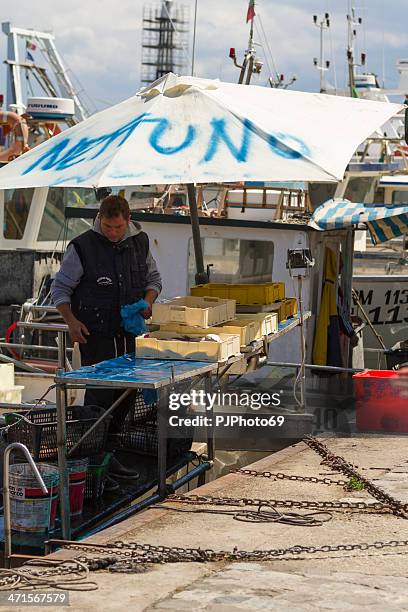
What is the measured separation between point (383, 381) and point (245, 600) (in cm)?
477

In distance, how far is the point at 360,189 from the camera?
83.8 ft

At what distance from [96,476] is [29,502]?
71 cm

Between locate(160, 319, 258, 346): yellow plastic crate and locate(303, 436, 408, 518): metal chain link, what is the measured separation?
1087 mm

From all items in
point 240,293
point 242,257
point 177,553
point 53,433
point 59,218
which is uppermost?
point 59,218

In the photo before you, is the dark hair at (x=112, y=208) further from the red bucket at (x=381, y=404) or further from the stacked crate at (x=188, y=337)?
the red bucket at (x=381, y=404)

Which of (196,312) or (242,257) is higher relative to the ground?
(242,257)

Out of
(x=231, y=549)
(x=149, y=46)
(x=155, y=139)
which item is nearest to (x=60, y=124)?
(x=155, y=139)

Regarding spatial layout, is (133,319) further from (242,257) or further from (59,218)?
(59,218)

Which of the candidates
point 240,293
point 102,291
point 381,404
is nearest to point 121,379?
point 102,291

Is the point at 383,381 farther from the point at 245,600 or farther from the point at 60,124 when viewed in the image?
the point at 60,124

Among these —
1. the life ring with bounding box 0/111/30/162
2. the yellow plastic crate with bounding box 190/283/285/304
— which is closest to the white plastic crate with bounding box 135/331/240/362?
the yellow plastic crate with bounding box 190/283/285/304

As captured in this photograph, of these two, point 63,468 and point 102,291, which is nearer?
point 63,468

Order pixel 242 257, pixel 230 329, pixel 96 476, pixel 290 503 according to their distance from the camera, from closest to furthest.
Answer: pixel 290 503 < pixel 96 476 < pixel 230 329 < pixel 242 257

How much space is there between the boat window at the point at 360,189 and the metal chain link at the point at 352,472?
16648 millimetres
